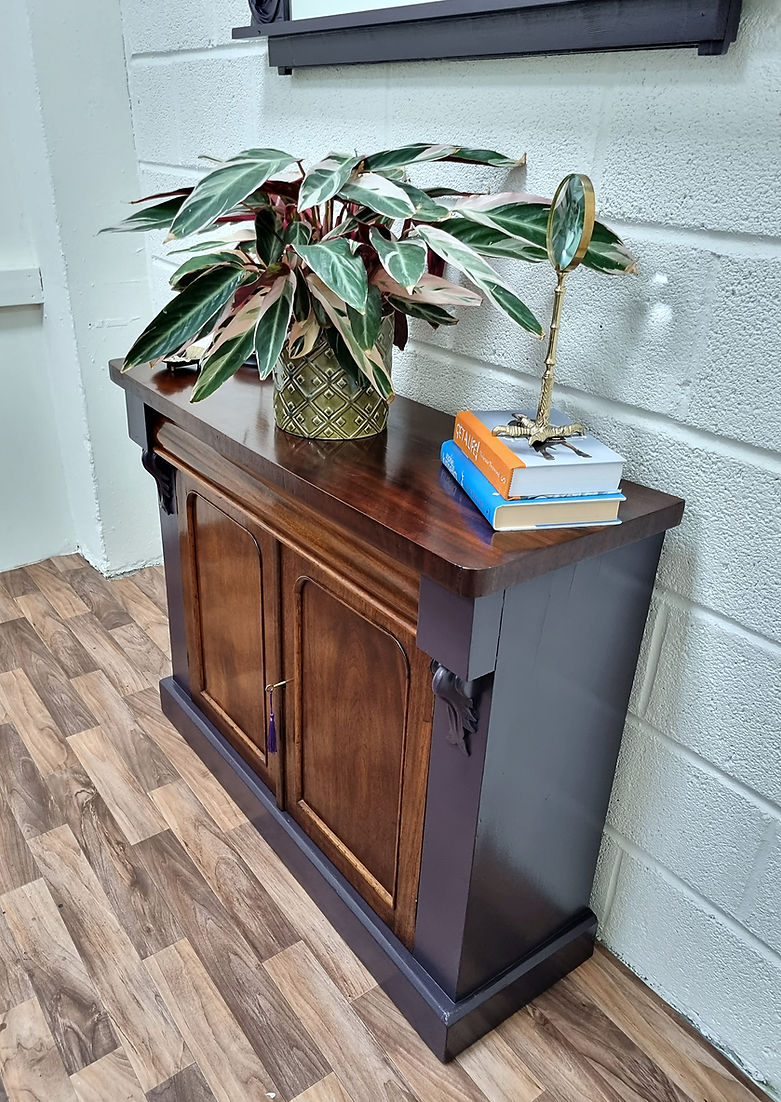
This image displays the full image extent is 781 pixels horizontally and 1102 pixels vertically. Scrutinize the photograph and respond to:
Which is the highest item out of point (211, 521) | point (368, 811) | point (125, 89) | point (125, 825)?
point (125, 89)

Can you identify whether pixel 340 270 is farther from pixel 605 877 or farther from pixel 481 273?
pixel 605 877

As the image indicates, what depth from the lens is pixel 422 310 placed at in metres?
1.12

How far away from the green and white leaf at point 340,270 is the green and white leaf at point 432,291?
151mm

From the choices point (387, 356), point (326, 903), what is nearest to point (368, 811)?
point (326, 903)

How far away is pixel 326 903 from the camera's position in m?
1.40

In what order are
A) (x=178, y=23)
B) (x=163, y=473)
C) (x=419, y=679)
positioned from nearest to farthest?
(x=419, y=679) < (x=163, y=473) < (x=178, y=23)

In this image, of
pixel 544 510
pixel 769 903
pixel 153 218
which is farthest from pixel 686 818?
pixel 153 218

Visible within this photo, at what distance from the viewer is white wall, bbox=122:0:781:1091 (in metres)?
0.92

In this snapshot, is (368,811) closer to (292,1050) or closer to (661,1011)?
(292,1050)

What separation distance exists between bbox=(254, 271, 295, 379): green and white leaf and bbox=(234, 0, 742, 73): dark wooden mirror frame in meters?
0.45

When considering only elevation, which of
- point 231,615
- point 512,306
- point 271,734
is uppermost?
point 512,306

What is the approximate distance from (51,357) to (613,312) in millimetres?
1905

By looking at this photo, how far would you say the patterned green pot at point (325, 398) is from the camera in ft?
3.67

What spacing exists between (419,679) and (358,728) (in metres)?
0.21
